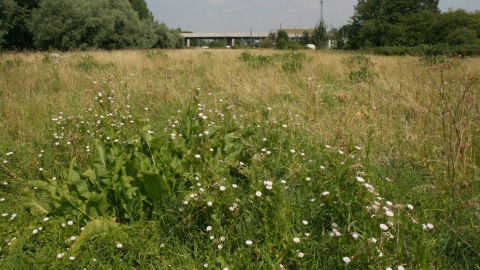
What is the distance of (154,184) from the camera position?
239 cm

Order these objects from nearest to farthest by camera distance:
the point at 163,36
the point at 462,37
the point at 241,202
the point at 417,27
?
the point at 241,202
the point at 462,37
the point at 163,36
the point at 417,27

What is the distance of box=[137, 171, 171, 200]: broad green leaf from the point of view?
234cm

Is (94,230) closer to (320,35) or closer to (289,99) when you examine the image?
(289,99)

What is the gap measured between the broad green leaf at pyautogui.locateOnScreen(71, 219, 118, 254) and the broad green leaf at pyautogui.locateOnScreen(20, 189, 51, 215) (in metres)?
0.56

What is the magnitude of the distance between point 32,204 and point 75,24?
24.5m

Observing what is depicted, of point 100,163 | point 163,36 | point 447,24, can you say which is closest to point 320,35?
point 447,24

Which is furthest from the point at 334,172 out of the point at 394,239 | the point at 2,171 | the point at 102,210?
the point at 2,171

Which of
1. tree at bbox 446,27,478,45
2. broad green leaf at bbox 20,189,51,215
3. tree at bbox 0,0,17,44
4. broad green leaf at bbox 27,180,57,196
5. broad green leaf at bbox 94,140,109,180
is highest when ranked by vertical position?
tree at bbox 0,0,17,44

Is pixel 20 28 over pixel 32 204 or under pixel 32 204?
over

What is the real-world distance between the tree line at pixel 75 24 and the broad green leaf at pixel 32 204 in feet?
67.9

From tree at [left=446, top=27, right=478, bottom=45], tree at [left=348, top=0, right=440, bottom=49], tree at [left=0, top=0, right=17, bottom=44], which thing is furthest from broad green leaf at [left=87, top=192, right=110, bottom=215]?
tree at [left=348, top=0, right=440, bottom=49]

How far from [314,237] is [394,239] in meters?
0.49

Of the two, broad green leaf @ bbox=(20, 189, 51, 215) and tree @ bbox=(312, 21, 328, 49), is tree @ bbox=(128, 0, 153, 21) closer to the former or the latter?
tree @ bbox=(312, 21, 328, 49)

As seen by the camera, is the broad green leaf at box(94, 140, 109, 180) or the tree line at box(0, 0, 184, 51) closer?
the broad green leaf at box(94, 140, 109, 180)
